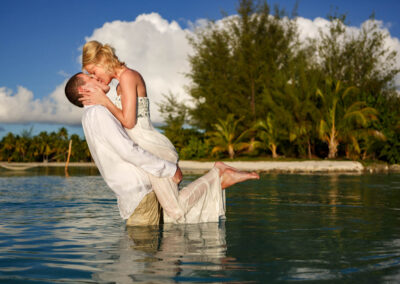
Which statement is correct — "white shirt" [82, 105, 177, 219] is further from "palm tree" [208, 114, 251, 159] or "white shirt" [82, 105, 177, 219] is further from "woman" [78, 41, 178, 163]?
"palm tree" [208, 114, 251, 159]

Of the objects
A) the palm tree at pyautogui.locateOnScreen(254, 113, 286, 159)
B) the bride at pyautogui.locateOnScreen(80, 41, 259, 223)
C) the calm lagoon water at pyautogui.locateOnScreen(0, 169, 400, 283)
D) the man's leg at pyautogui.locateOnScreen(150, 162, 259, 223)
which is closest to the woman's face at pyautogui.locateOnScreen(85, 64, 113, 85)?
the bride at pyautogui.locateOnScreen(80, 41, 259, 223)

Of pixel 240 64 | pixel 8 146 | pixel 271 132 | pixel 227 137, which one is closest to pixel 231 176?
pixel 271 132

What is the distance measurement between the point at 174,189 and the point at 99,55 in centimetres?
141

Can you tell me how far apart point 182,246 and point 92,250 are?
0.70 m

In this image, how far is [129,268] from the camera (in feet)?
8.79

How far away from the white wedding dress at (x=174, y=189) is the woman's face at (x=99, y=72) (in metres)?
0.28

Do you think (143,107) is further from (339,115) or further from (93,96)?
(339,115)

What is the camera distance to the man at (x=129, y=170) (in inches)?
150

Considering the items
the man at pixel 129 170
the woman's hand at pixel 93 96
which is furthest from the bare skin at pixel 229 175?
the woman's hand at pixel 93 96

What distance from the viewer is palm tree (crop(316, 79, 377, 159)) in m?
22.0

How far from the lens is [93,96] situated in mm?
3861

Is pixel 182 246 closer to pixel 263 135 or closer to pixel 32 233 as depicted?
Answer: pixel 32 233

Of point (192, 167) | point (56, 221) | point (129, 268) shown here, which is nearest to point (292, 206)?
point (56, 221)

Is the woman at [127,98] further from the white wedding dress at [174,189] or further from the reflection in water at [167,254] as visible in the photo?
the reflection in water at [167,254]
